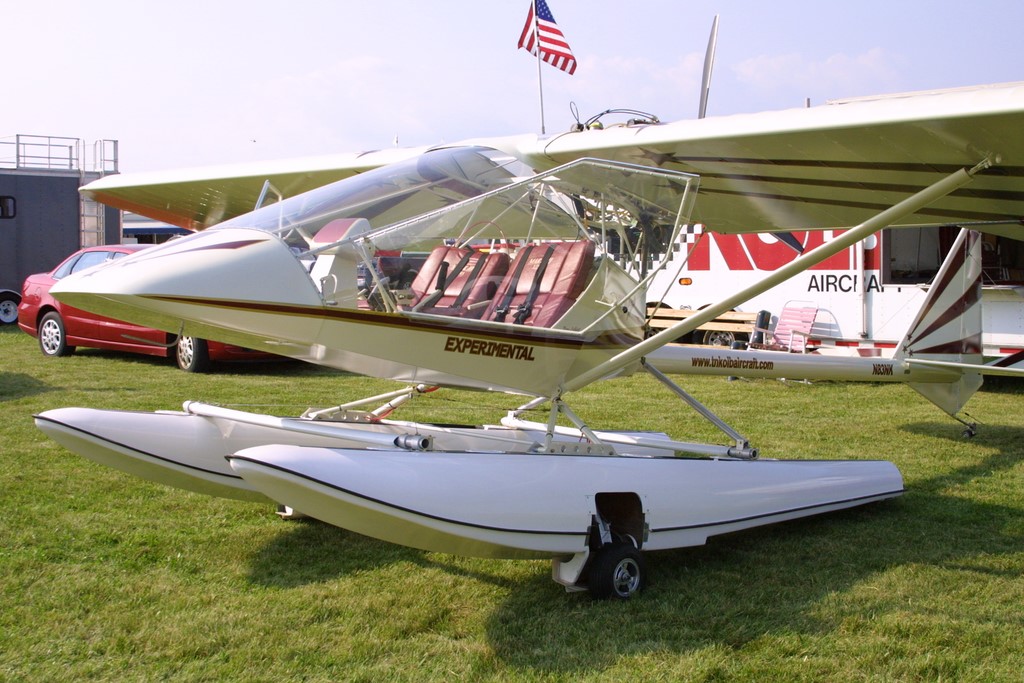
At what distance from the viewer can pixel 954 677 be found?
3615 millimetres

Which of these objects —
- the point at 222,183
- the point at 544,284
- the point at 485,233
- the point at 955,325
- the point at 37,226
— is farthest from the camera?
the point at 37,226

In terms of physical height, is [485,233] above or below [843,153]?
below

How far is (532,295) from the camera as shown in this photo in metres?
5.29

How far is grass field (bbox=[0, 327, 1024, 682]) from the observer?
3.64m

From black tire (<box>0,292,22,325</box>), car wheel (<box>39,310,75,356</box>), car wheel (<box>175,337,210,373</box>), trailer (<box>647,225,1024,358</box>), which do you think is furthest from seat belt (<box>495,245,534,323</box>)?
black tire (<box>0,292,22,325</box>)

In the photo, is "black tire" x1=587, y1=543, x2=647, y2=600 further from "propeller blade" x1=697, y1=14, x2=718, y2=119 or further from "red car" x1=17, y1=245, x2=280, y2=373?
"red car" x1=17, y1=245, x2=280, y2=373

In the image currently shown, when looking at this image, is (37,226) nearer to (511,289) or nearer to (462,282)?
(462,282)

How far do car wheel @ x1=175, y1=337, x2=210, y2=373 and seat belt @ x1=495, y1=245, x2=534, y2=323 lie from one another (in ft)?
24.3

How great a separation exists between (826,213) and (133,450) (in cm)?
494

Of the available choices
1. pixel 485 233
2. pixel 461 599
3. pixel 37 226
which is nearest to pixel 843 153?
pixel 485 233

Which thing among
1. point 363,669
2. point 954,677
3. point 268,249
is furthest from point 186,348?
point 954,677

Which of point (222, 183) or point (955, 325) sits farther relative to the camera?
point (955, 325)

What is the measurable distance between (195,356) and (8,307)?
10.0 metres

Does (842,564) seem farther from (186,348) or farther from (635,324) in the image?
Result: (186,348)
